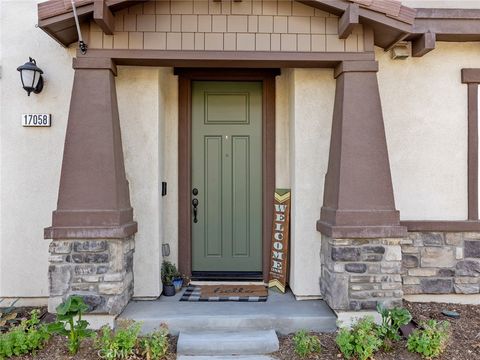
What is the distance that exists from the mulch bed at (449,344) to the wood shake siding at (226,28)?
251cm

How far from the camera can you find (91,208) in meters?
3.34

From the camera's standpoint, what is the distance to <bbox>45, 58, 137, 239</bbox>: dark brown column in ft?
10.9

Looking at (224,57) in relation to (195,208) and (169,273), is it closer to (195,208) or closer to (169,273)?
(195,208)

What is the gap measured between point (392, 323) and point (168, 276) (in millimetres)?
2152

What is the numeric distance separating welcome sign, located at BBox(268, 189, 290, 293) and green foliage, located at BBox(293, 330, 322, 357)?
38.1 inches

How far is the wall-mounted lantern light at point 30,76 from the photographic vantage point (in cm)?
366

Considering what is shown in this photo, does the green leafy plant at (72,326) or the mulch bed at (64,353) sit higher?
the green leafy plant at (72,326)

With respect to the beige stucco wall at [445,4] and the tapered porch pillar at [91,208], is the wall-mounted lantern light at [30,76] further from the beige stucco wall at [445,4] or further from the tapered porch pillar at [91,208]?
the beige stucco wall at [445,4]

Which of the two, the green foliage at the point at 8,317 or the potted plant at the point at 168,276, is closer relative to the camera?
the green foliage at the point at 8,317

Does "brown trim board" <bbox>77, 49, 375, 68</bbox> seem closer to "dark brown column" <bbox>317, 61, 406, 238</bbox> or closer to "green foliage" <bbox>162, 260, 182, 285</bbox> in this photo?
"dark brown column" <bbox>317, 61, 406, 238</bbox>

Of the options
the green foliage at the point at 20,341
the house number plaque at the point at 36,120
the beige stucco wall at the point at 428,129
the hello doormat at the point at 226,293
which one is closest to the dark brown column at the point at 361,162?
the beige stucco wall at the point at 428,129

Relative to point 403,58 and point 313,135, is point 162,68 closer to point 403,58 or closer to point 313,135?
point 313,135

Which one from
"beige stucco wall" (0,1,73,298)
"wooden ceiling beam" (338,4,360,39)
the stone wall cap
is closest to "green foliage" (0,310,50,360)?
the stone wall cap

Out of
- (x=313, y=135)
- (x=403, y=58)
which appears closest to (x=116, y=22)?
(x=313, y=135)
